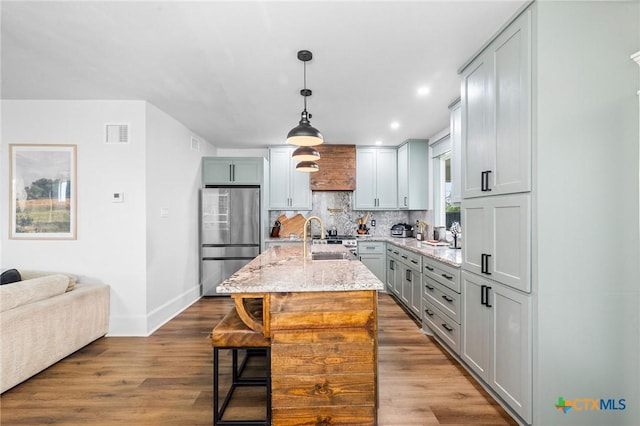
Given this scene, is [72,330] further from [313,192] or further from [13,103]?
[313,192]

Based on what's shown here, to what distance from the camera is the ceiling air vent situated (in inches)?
131

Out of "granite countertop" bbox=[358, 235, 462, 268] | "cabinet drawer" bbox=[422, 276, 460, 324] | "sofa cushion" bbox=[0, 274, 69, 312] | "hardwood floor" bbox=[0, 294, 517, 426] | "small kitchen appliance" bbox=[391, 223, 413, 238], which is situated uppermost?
"small kitchen appliance" bbox=[391, 223, 413, 238]

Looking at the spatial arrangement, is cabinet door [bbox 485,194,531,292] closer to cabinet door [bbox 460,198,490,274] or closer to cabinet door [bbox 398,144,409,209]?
cabinet door [bbox 460,198,490,274]

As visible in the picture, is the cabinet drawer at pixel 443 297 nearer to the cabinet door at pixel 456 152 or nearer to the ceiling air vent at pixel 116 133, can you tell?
the cabinet door at pixel 456 152

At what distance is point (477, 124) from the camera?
2287 mm

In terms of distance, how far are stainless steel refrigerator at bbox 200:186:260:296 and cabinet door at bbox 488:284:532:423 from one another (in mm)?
3533

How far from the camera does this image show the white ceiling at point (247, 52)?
73.3 inches

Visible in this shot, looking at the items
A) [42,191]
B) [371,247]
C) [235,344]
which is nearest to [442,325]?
[235,344]

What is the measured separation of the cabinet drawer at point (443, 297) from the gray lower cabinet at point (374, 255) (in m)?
1.56

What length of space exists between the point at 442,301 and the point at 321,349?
167cm

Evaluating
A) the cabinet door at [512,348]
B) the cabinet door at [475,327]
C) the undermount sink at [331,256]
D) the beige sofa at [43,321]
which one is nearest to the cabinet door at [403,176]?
the undermount sink at [331,256]

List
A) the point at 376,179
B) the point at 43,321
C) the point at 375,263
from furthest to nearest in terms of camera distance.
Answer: the point at 376,179 → the point at 375,263 → the point at 43,321

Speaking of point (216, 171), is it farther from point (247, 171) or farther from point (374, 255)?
point (374, 255)

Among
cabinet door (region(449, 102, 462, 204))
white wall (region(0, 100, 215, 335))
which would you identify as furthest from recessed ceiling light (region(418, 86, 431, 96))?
white wall (region(0, 100, 215, 335))
